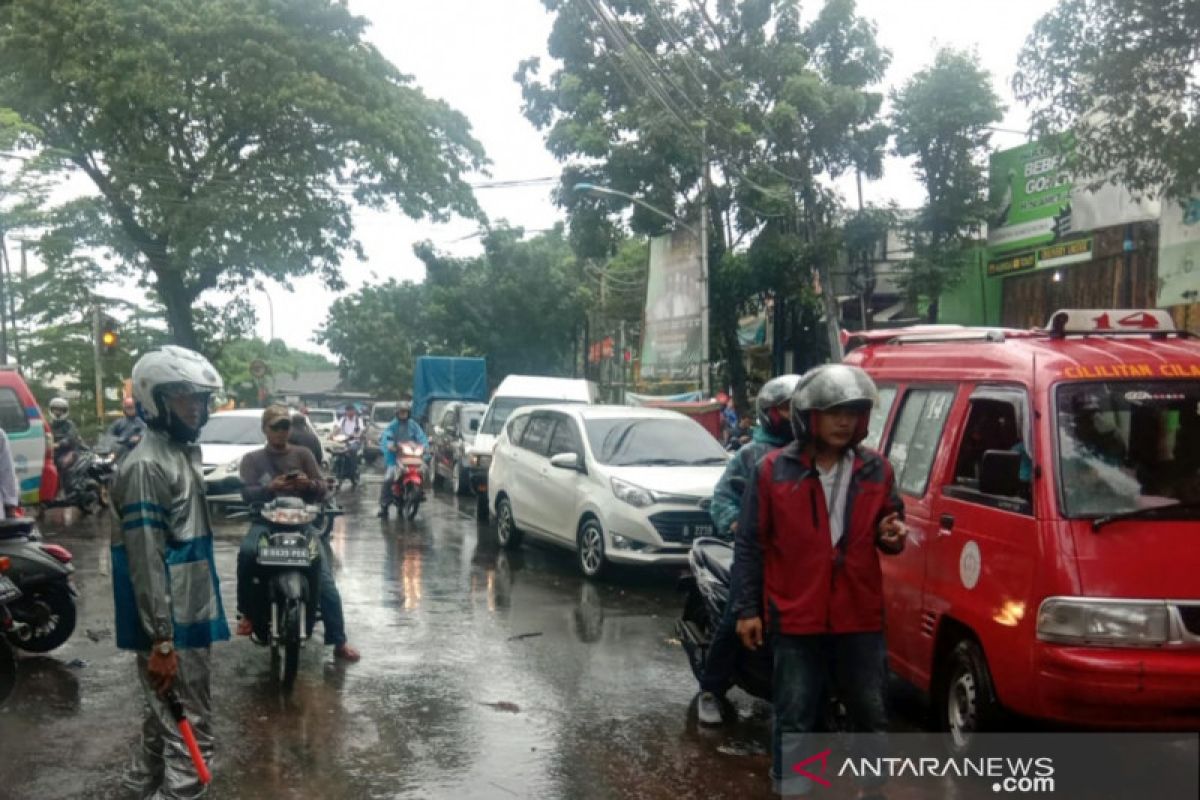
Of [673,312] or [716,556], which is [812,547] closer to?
[716,556]

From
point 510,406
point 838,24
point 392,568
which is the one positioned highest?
point 838,24

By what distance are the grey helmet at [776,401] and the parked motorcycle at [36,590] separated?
461cm

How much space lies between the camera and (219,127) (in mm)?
29438

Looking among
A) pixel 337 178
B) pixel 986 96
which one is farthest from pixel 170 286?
pixel 986 96

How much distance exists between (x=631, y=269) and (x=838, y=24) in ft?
47.0

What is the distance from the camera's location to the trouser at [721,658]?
5.61 m

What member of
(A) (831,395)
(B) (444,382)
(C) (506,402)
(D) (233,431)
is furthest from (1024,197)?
(A) (831,395)

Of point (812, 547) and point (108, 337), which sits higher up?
point (108, 337)

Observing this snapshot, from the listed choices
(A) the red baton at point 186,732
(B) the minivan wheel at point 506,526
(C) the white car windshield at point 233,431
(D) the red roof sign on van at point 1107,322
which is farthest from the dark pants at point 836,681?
(C) the white car windshield at point 233,431

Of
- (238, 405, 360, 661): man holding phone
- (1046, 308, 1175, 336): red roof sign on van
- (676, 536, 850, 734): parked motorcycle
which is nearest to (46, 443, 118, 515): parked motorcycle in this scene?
(238, 405, 360, 661): man holding phone

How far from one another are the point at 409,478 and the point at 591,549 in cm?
588

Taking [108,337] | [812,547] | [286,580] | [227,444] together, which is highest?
[108,337]

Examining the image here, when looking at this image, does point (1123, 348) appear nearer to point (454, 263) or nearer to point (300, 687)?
point (300, 687)

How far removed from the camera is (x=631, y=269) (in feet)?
126
